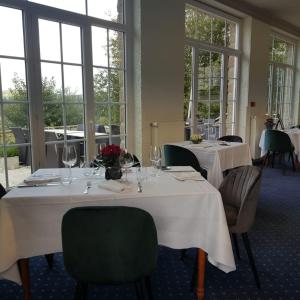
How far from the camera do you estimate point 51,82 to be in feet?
11.6

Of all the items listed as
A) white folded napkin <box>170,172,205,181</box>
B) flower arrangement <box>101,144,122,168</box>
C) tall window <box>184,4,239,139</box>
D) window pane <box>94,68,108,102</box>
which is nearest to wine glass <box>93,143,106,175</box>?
flower arrangement <box>101,144,122,168</box>

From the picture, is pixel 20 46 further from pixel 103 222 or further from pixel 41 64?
pixel 103 222

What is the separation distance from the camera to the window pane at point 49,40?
3.39m

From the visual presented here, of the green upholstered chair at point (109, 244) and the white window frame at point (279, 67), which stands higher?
the white window frame at point (279, 67)

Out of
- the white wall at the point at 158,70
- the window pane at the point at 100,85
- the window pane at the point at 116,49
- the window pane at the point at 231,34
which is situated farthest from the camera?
the window pane at the point at 231,34

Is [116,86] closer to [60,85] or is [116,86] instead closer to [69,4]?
[60,85]

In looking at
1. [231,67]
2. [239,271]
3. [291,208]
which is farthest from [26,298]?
[231,67]

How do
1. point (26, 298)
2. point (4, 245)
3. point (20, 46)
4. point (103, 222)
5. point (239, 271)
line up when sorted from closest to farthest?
1. point (103, 222)
2. point (4, 245)
3. point (26, 298)
4. point (239, 271)
5. point (20, 46)

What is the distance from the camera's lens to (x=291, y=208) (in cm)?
374

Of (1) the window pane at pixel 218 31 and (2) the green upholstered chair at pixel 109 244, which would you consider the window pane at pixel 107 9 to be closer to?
(1) the window pane at pixel 218 31

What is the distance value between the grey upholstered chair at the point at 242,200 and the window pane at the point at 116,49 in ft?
8.52

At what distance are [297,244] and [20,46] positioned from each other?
3.47m

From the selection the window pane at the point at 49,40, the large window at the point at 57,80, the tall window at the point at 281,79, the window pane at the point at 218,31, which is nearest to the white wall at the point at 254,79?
the tall window at the point at 281,79

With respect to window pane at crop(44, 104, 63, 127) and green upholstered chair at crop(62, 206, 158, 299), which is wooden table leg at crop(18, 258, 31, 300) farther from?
window pane at crop(44, 104, 63, 127)
